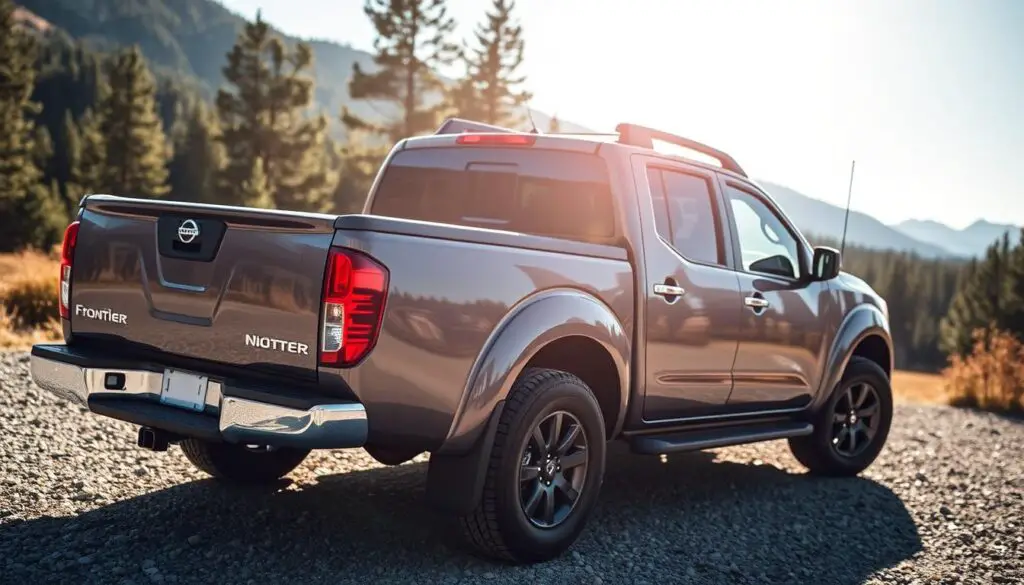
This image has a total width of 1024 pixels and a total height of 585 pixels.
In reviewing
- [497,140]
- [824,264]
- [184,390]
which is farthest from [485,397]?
→ [824,264]

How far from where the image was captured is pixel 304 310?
3.14 meters

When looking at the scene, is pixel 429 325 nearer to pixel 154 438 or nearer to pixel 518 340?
pixel 518 340

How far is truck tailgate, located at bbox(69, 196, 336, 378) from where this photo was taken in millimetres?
3164

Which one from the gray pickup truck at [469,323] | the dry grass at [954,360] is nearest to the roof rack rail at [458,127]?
the gray pickup truck at [469,323]

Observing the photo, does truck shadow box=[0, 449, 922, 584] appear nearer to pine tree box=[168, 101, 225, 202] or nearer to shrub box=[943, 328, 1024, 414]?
shrub box=[943, 328, 1024, 414]

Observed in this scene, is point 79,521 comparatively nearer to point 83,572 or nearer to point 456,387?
point 83,572

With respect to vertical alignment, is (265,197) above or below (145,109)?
below

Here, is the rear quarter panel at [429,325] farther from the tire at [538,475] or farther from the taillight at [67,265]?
the taillight at [67,265]

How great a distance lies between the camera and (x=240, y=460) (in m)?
4.66

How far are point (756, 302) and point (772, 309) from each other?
0.20m

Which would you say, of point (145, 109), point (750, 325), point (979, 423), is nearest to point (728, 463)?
point (750, 325)

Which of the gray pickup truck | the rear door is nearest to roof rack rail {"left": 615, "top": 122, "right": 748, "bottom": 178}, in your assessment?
the gray pickup truck

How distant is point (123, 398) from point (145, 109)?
43.4m

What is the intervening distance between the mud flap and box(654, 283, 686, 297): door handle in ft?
3.86
